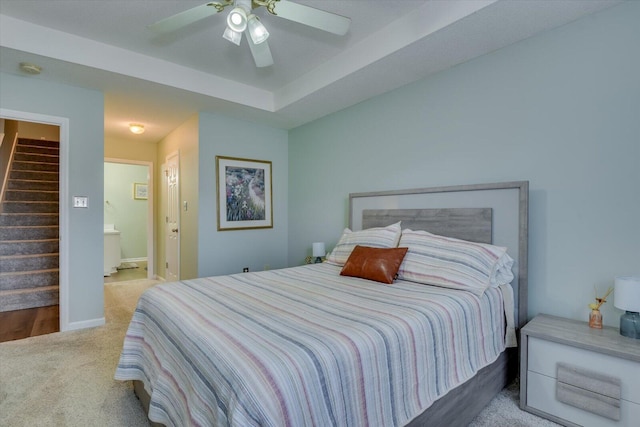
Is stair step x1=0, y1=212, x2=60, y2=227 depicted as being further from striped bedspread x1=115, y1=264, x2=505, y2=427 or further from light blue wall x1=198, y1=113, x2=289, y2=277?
striped bedspread x1=115, y1=264, x2=505, y2=427

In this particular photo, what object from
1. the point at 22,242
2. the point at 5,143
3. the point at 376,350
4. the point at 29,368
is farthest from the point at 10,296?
the point at 376,350

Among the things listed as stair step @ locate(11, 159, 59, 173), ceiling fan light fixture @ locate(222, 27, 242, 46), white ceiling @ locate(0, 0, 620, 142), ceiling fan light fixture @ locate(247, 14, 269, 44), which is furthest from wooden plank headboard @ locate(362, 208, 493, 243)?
stair step @ locate(11, 159, 59, 173)

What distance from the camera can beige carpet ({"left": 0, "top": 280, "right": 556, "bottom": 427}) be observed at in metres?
1.83

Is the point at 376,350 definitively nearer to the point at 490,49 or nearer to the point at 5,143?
the point at 490,49

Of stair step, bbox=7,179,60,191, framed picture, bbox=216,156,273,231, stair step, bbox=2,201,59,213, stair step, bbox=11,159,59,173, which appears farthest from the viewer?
stair step, bbox=11,159,59,173

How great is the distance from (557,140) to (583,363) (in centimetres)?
141

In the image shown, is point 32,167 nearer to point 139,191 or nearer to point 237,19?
point 139,191

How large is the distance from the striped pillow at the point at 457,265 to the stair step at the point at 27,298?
445 centimetres

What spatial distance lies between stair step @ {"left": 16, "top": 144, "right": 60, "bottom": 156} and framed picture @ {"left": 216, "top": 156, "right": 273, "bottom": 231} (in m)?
3.93

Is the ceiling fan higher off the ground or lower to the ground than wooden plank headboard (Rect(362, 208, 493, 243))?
higher

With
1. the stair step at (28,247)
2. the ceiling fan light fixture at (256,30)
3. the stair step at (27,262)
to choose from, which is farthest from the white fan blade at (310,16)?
the stair step at (28,247)

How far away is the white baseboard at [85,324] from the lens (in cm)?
320

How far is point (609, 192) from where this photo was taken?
78.7 inches

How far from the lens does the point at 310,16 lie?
1.91 m
